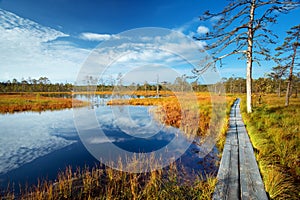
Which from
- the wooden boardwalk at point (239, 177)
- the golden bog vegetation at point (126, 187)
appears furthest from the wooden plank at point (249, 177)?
the golden bog vegetation at point (126, 187)

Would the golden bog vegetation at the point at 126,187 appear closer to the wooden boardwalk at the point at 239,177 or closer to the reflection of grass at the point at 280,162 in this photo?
the wooden boardwalk at the point at 239,177

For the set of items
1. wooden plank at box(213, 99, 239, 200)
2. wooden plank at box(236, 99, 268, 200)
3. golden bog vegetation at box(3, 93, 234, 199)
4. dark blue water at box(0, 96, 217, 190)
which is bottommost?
dark blue water at box(0, 96, 217, 190)

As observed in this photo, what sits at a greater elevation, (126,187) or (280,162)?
(280,162)

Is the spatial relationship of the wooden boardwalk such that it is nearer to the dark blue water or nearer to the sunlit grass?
the sunlit grass

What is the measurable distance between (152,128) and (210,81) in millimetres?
4641

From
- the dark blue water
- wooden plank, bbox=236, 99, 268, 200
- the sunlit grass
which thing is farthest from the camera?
the dark blue water

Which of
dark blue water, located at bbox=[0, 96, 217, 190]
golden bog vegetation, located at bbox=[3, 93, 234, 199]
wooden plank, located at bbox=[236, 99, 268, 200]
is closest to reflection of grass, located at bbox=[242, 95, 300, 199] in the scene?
wooden plank, located at bbox=[236, 99, 268, 200]

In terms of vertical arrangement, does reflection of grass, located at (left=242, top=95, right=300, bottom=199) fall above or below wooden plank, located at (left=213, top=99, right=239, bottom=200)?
above

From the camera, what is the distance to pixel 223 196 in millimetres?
2521

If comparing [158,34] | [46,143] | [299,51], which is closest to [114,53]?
[158,34]

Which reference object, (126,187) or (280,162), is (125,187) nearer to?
(126,187)

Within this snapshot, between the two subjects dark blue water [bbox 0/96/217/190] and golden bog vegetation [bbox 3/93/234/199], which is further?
dark blue water [bbox 0/96/217/190]

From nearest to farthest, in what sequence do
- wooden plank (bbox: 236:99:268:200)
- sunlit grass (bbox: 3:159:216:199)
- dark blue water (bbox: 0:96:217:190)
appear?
wooden plank (bbox: 236:99:268:200), sunlit grass (bbox: 3:159:216:199), dark blue water (bbox: 0:96:217:190)

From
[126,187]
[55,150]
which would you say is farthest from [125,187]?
[55,150]
